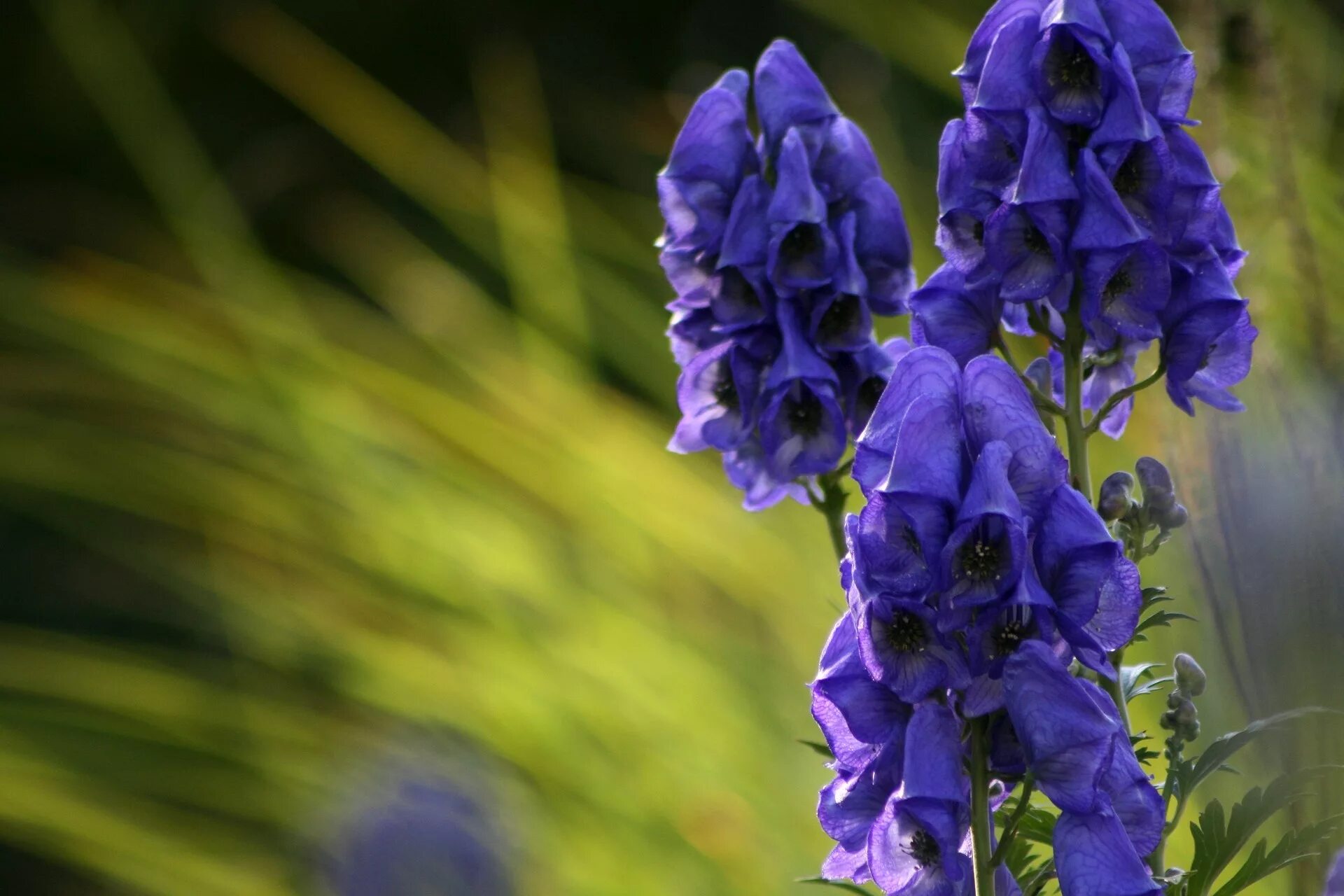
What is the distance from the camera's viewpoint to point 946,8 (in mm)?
3654

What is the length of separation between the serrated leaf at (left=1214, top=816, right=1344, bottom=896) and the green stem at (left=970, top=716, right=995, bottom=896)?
0.43 ft

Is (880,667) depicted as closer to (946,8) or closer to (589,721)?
(589,721)

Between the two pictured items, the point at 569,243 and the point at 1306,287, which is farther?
the point at 569,243

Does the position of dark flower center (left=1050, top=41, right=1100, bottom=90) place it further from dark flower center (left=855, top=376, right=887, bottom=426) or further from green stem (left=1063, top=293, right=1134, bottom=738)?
dark flower center (left=855, top=376, right=887, bottom=426)

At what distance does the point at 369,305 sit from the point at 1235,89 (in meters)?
3.34

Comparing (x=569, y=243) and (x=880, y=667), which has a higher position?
(x=569, y=243)

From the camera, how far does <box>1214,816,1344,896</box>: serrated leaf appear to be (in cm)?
60

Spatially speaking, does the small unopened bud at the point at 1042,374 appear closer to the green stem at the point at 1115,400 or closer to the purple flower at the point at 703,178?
the green stem at the point at 1115,400

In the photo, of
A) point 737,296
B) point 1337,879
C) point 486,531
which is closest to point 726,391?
point 737,296

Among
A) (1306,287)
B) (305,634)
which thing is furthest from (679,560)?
(1306,287)

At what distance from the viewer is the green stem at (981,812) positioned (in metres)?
0.57

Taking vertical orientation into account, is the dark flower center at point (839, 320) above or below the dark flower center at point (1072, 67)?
above

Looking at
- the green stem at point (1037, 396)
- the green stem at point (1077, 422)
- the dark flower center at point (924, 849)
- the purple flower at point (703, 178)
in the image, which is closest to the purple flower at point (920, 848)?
the dark flower center at point (924, 849)

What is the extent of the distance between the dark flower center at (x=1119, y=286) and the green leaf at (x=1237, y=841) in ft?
0.76
